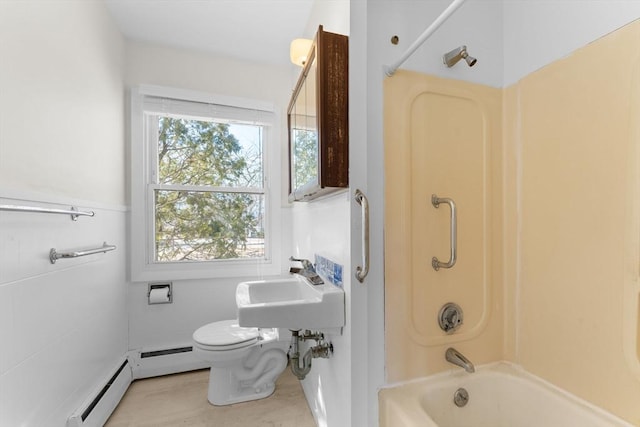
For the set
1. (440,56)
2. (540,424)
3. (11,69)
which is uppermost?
(440,56)

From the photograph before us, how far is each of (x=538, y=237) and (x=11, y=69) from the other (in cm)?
228

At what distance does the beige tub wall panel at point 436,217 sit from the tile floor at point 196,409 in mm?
876

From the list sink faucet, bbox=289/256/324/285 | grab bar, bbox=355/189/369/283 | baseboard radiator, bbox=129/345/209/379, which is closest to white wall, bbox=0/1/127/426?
baseboard radiator, bbox=129/345/209/379

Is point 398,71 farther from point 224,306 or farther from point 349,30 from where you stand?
point 224,306

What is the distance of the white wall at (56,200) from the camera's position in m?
1.03

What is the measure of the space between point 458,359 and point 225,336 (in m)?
1.33

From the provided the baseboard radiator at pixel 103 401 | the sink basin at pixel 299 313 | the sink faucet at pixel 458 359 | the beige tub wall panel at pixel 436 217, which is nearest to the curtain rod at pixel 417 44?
the beige tub wall panel at pixel 436 217

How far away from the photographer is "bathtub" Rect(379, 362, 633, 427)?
1.06 meters

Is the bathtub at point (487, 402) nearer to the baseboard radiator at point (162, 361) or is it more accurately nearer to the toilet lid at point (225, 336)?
the toilet lid at point (225, 336)

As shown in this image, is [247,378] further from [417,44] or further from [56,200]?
[417,44]

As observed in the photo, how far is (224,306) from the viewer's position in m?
2.25

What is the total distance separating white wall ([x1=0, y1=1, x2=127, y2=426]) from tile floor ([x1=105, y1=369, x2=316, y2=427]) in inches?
10.4

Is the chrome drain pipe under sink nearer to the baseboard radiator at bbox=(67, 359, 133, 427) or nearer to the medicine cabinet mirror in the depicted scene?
the medicine cabinet mirror

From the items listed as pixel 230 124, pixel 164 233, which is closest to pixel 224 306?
pixel 164 233
